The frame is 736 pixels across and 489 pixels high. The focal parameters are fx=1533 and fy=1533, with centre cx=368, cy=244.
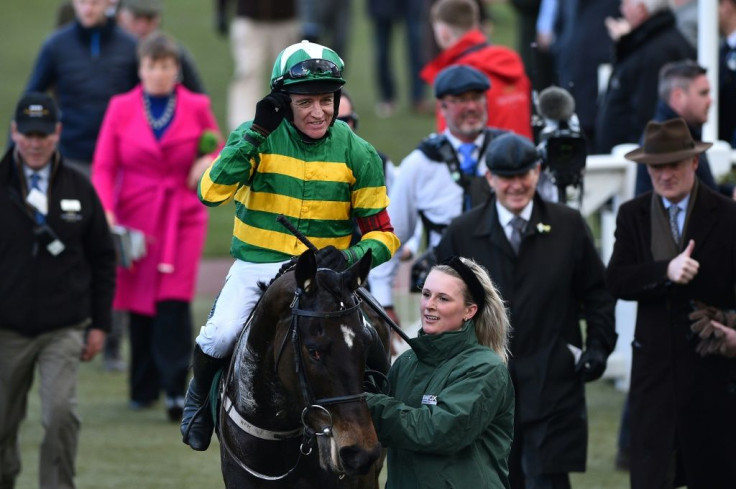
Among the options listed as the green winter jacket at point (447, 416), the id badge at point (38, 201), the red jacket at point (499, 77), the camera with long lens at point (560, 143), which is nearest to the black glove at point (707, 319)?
the camera with long lens at point (560, 143)

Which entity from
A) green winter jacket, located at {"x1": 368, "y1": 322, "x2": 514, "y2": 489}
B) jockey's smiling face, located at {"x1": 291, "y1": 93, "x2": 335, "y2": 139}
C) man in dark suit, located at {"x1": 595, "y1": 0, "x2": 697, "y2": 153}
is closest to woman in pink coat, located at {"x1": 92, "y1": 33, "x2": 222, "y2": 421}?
man in dark suit, located at {"x1": 595, "y1": 0, "x2": 697, "y2": 153}

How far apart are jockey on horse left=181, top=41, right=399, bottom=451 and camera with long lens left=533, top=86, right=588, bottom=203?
82.8 inches

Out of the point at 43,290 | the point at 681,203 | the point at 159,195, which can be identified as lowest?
the point at 43,290

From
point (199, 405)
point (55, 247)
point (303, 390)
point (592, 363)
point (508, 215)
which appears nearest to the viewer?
point (303, 390)

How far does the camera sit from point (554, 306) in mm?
7656

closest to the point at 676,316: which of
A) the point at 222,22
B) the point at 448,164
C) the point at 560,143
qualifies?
the point at 560,143

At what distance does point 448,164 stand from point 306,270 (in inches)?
124

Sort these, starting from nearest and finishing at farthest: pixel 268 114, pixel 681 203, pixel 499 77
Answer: pixel 268 114 → pixel 681 203 → pixel 499 77

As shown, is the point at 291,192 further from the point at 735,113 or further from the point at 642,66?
the point at 735,113

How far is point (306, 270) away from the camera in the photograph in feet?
18.4

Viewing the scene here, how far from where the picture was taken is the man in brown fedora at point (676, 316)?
7441 mm

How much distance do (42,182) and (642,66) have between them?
4354 millimetres

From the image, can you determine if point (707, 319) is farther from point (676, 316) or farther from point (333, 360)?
point (333, 360)

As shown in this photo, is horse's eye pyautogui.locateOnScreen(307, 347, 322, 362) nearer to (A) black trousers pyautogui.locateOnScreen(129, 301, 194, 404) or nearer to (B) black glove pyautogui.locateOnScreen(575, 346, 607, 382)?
(B) black glove pyautogui.locateOnScreen(575, 346, 607, 382)
